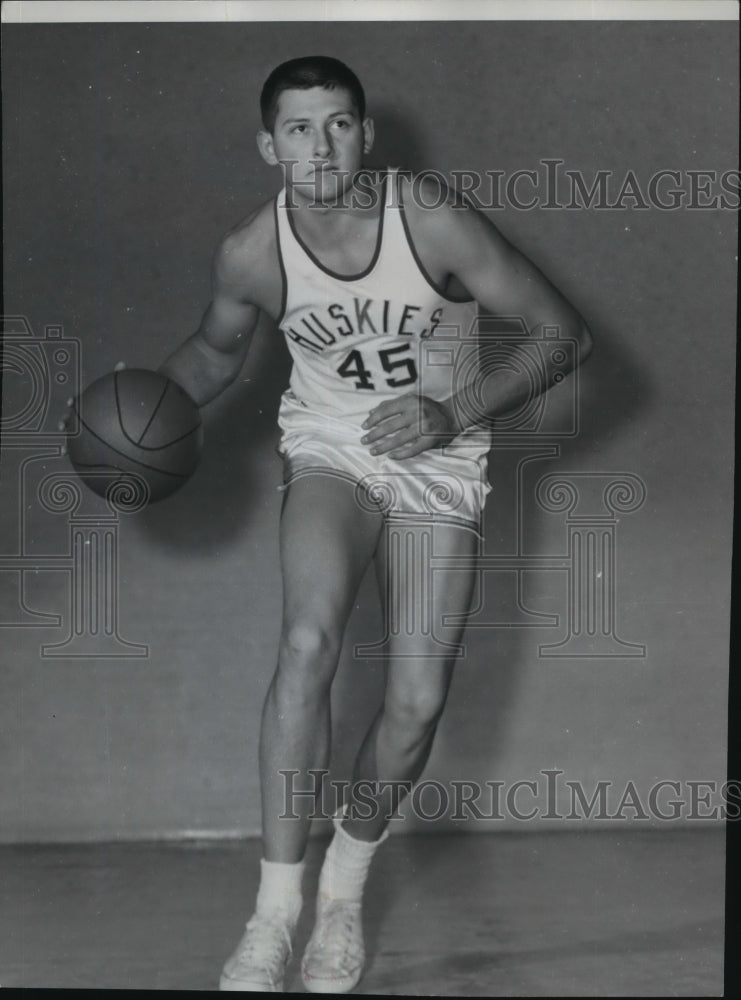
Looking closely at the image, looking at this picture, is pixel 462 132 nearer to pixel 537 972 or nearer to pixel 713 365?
pixel 713 365

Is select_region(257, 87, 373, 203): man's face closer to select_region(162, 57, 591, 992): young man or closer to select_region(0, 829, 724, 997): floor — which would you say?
select_region(162, 57, 591, 992): young man

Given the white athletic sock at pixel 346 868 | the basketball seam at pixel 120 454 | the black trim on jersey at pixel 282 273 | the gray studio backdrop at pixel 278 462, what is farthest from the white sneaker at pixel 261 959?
the black trim on jersey at pixel 282 273

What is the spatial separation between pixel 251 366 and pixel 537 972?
4.98ft

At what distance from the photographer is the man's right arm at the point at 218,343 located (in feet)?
9.32

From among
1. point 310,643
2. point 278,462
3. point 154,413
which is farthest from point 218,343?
point 310,643

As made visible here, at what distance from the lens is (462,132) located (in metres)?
3.17

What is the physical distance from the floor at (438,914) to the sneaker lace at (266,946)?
10cm

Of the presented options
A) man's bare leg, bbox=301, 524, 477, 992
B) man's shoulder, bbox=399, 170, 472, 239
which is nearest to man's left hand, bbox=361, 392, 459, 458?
man's bare leg, bbox=301, 524, 477, 992

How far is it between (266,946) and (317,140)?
5.22 feet

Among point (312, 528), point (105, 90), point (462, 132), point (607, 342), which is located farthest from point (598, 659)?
point (105, 90)

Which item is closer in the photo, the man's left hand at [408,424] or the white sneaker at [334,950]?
the white sneaker at [334,950]

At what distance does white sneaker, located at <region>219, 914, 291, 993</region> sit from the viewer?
244cm

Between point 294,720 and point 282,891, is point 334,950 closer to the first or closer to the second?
point 282,891

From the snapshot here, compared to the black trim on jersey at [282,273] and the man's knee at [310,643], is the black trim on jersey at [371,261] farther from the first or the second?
the man's knee at [310,643]
